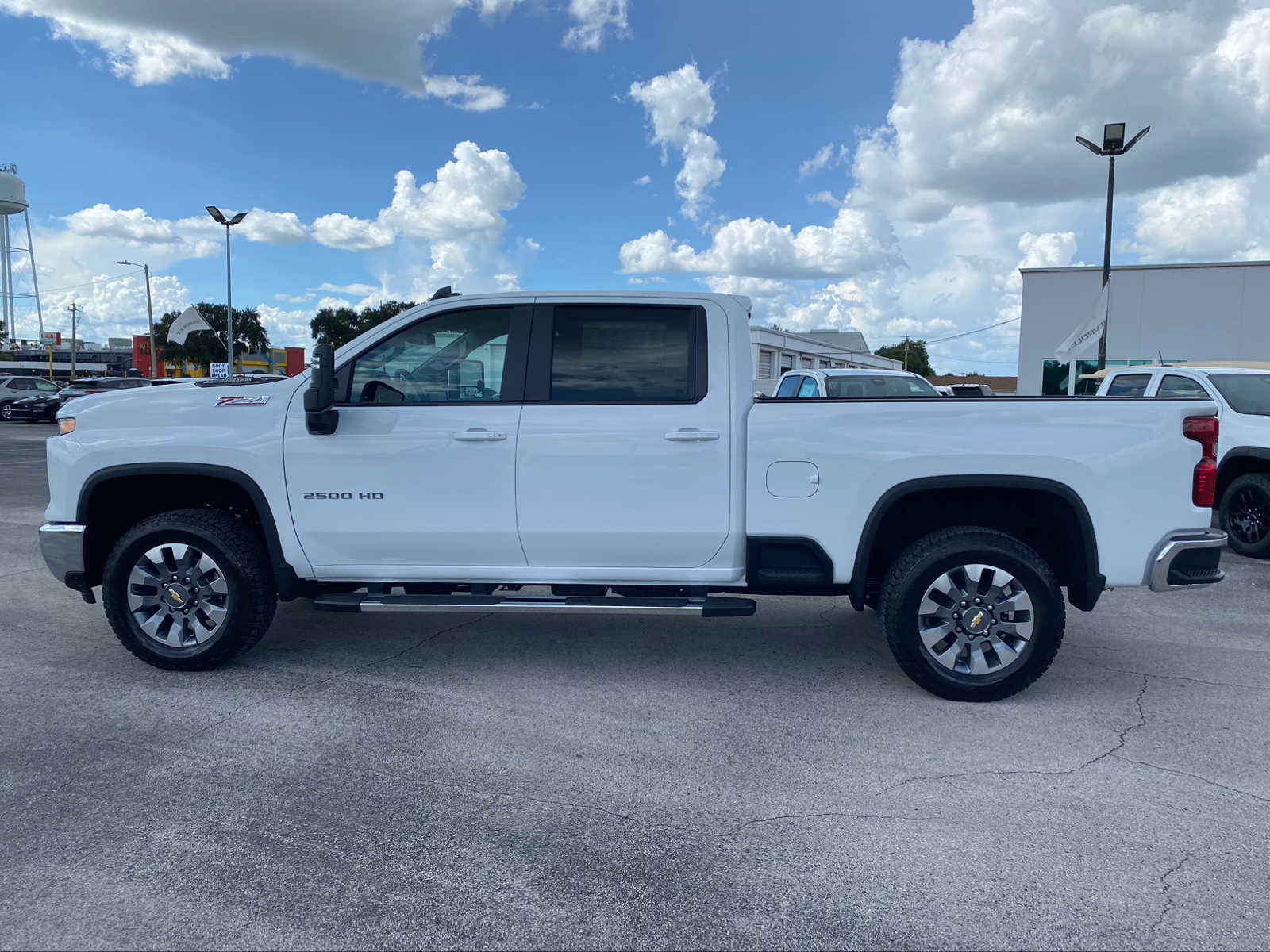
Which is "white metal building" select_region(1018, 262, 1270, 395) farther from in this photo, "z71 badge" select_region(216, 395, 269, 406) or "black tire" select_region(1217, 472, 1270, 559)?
"z71 badge" select_region(216, 395, 269, 406)

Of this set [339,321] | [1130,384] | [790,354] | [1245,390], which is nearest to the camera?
[1245,390]

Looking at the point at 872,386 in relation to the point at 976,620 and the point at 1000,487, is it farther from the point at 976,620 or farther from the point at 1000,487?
the point at 976,620

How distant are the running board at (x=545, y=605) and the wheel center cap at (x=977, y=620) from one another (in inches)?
41.9

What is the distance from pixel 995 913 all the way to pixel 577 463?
8.75ft

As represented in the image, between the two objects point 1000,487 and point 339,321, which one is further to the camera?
point 339,321

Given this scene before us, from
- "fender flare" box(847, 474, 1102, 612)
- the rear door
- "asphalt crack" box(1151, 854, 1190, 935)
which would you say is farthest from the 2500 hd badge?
"asphalt crack" box(1151, 854, 1190, 935)

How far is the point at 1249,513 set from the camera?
8.51m

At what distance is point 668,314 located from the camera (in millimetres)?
4738

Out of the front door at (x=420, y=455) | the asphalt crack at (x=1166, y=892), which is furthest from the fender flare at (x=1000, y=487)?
the front door at (x=420, y=455)

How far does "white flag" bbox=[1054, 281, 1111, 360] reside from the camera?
1584 centimetres

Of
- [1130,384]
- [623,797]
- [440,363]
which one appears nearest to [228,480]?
[440,363]

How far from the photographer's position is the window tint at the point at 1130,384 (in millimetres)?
10266

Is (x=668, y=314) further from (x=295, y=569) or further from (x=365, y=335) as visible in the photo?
(x=295, y=569)

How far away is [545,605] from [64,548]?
2.63m
